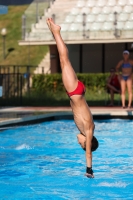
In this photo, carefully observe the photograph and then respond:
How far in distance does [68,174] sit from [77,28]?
1932 centimetres

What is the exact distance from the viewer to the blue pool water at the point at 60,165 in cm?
681

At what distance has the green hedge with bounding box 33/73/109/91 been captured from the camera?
82.6ft

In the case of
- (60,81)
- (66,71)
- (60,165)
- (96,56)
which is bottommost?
(60,81)

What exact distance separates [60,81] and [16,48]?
15990 millimetres

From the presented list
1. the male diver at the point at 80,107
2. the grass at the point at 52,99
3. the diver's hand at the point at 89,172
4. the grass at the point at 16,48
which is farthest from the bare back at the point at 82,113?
the grass at the point at 16,48

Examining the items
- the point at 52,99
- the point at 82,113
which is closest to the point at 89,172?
the point at 82,113

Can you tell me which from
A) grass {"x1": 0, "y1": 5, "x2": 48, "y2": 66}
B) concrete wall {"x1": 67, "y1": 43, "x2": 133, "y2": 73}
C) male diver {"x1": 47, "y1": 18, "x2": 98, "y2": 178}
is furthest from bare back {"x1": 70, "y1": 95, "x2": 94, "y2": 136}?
grass {"x1": 0, "y1": 5, "x2": 48, "y2": 66}

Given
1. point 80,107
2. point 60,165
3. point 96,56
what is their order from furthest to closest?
1. point 96,56
2. point 60,165
3. point 80,107

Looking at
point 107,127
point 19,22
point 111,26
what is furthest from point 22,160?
point 19,22

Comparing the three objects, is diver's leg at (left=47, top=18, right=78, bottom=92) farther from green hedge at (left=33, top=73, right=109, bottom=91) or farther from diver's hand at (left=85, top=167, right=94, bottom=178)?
green hedge at (left=33, top=73, right=109, bottom=91)

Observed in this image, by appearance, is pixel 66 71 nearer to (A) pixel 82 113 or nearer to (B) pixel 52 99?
(A) pixel 82 113

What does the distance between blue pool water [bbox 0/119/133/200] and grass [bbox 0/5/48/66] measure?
2260 centimetres

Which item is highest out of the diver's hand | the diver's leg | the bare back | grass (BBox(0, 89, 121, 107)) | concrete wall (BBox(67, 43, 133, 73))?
the diver's leg

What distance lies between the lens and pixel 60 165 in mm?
8883
